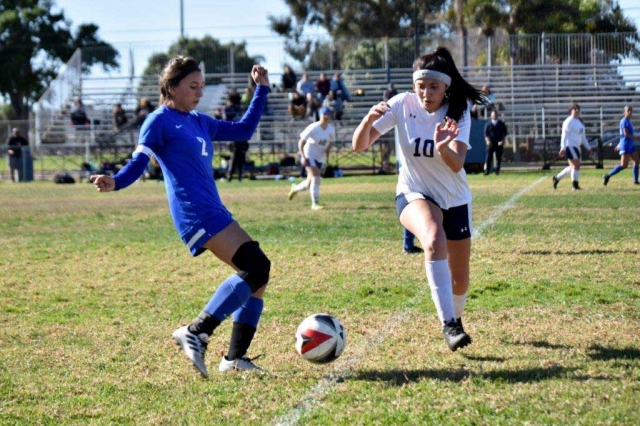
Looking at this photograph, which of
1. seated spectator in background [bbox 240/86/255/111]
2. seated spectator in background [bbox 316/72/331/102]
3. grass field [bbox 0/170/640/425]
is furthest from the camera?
seated spectator in background [bbox 316/72/331/102]

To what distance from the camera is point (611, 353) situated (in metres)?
6.15

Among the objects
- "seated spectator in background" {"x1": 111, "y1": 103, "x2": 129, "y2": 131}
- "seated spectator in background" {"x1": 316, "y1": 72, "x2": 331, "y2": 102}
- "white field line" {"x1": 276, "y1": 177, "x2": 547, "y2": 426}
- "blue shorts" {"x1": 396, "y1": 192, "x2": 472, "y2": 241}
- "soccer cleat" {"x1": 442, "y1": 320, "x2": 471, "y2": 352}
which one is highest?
"seated spectator in background" {"x1": 316, "y1": 72, "x2": 331, "y2": 102}

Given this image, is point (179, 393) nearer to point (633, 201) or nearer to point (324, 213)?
point (324, 213)

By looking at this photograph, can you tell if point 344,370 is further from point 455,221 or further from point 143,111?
point 143,111

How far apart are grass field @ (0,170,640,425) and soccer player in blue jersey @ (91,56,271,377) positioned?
0.30 meters

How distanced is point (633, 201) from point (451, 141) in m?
13.8

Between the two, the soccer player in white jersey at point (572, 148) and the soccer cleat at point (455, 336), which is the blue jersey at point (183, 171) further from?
the soccer player in white jersey at point (572, 148)

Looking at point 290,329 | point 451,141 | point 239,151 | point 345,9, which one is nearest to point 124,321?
point 290,329

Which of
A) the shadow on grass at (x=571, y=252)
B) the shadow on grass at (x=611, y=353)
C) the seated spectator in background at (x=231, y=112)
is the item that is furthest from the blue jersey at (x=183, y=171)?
the seated spectator in background at (x=231, y=112)

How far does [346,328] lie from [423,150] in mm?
1591

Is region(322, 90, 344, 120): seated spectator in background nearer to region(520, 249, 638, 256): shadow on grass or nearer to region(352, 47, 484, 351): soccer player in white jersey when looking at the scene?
region(520, 249, 638, 256): shadow on grass

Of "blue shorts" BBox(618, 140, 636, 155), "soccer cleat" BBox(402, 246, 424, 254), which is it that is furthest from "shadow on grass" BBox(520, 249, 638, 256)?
"blue shorts" BBox(618, 140, 636, 155)

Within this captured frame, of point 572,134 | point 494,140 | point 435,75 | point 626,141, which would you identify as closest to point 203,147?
point 435,75

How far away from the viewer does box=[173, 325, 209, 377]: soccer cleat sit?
561 cm
